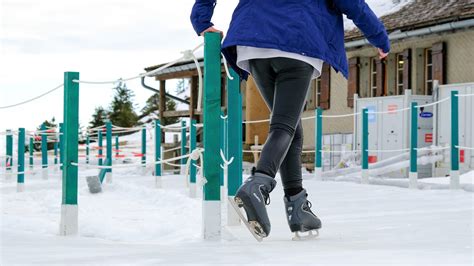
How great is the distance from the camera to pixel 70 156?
4.04 metres

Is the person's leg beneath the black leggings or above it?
beneath

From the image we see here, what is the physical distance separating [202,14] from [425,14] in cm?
1153

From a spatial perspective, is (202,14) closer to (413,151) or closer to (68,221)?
(68,221)

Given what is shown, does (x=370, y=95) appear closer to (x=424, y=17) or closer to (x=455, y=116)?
(x=424, y=17)

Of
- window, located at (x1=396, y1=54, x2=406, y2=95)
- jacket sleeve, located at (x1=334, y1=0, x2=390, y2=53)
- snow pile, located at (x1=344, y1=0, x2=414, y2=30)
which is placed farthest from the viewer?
snow pile, located at (x1=344, y1=0, x2=414, y2=30)

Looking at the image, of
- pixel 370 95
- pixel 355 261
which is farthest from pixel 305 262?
pixel 370 95

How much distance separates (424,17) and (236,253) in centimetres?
1209

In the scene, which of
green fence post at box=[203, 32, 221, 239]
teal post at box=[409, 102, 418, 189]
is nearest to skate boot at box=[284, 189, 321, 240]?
green fence post at box=[203, 32, 221, 239]

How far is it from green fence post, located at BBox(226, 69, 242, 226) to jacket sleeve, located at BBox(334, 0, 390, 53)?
87 centimetres

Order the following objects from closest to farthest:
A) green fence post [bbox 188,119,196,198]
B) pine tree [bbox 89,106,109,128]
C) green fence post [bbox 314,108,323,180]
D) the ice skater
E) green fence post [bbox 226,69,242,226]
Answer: the ice skater < green fence post [bbox 226,69,242,226] < green fence post [bbox 188,119,196,198] < green fence post [bbox 314,108,323,180] < pine tree [bbox 89,106,109,128]

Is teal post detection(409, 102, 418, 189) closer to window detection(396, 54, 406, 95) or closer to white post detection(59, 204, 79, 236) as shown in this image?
white post detection(59, 204, 79, 236)

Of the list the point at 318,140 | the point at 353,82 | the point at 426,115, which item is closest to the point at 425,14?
the point at 426,115

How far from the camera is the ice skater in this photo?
2801mm

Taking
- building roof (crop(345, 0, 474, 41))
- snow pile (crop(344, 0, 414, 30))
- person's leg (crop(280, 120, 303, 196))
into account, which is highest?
snow pile (crop(344, 0, 414, 30))
